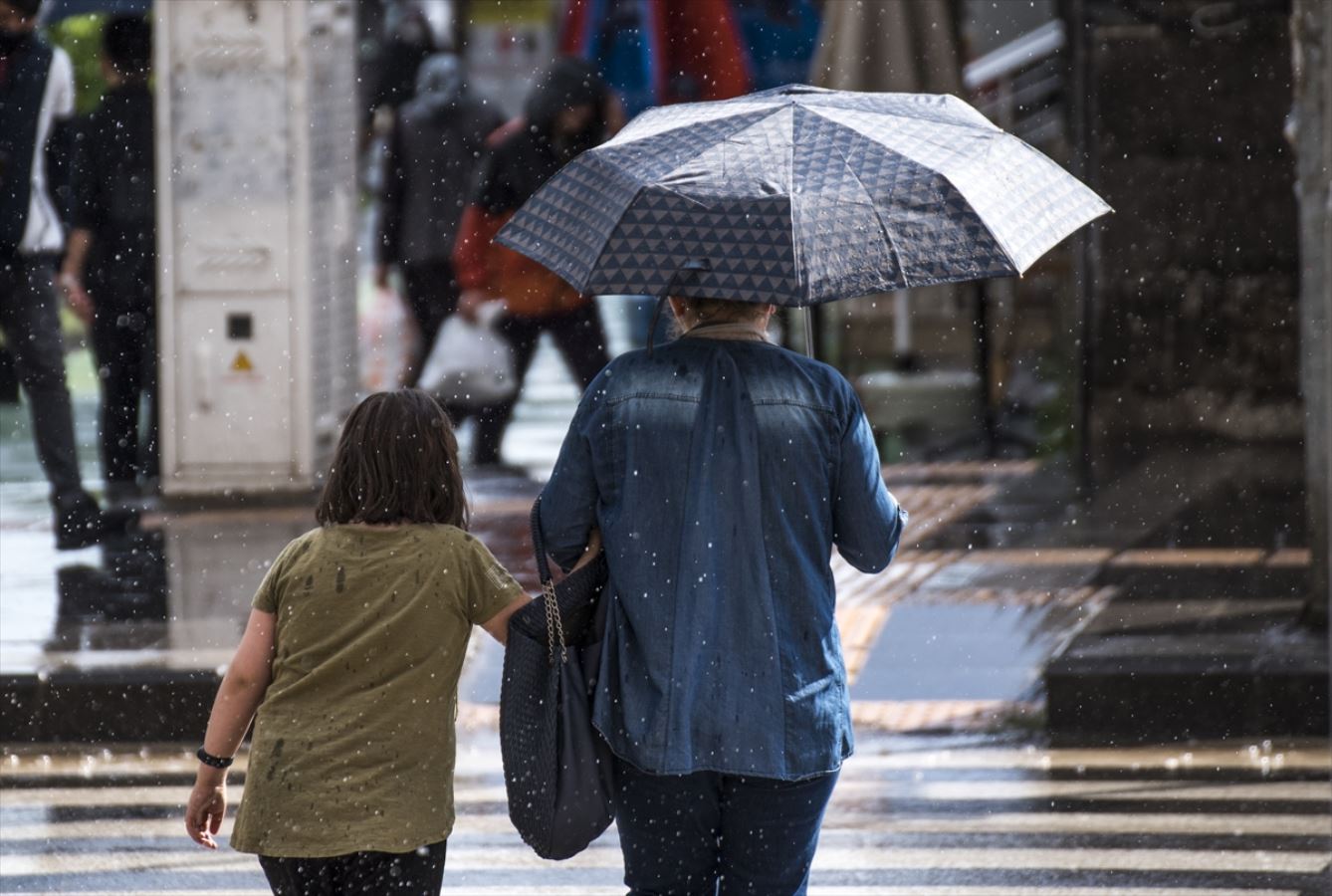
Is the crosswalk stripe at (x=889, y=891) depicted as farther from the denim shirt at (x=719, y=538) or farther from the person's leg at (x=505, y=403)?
the person's leg at (x=505, y=403)

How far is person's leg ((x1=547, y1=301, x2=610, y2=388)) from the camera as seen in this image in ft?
40.2

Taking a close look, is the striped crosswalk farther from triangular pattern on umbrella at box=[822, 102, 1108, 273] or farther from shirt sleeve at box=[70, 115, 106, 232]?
shirt sleeve at box=[70, 115, 106, 232]

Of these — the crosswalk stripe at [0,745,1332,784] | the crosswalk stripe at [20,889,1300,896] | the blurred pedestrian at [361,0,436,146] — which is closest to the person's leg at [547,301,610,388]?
the blurred pedestrian at [361,0,436,146]

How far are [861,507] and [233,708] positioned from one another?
3.76 feet

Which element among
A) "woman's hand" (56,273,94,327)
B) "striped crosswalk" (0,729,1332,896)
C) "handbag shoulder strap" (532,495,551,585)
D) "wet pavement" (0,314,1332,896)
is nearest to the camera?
"handbag shoulder strap" (532,495,551,585)

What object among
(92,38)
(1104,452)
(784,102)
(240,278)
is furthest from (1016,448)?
(92,38)

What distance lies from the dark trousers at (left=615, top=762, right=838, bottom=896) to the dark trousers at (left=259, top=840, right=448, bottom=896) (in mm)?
406

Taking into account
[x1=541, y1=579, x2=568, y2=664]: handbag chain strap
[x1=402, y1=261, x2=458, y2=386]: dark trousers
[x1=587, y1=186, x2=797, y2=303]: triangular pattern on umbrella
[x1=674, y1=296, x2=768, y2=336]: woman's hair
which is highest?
[x1=587, y1=186, x2=797, y2=303]: triangular pattern on umbrella

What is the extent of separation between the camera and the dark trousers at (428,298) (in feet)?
41.5

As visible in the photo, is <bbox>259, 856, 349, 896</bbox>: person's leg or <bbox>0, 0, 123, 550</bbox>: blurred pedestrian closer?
<bbox>259, 856, 349, 896</bbox>: person's leg

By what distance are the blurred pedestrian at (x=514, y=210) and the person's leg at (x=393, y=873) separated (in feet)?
27.9

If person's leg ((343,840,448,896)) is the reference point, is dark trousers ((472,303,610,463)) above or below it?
below

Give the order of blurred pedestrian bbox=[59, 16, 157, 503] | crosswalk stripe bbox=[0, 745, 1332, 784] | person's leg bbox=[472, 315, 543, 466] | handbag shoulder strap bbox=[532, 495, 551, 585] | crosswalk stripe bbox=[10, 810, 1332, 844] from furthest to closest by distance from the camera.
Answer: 1. person's leg bbox=[472, 315, 543, 466]
2. blurred pedestrian bbox=[59, 16, 157, 503]
3. crosswalk stripe bbox=[0, 745, 1332, 784]
4. crosswalk stripe bbox=[10, 810, 1332, 844]
5. handbag shoulder strap bbox=[532, 495, 551, 585]

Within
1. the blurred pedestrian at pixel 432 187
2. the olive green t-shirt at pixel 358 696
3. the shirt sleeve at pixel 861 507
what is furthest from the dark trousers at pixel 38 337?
the shirt sleeve at pixel 861 507
